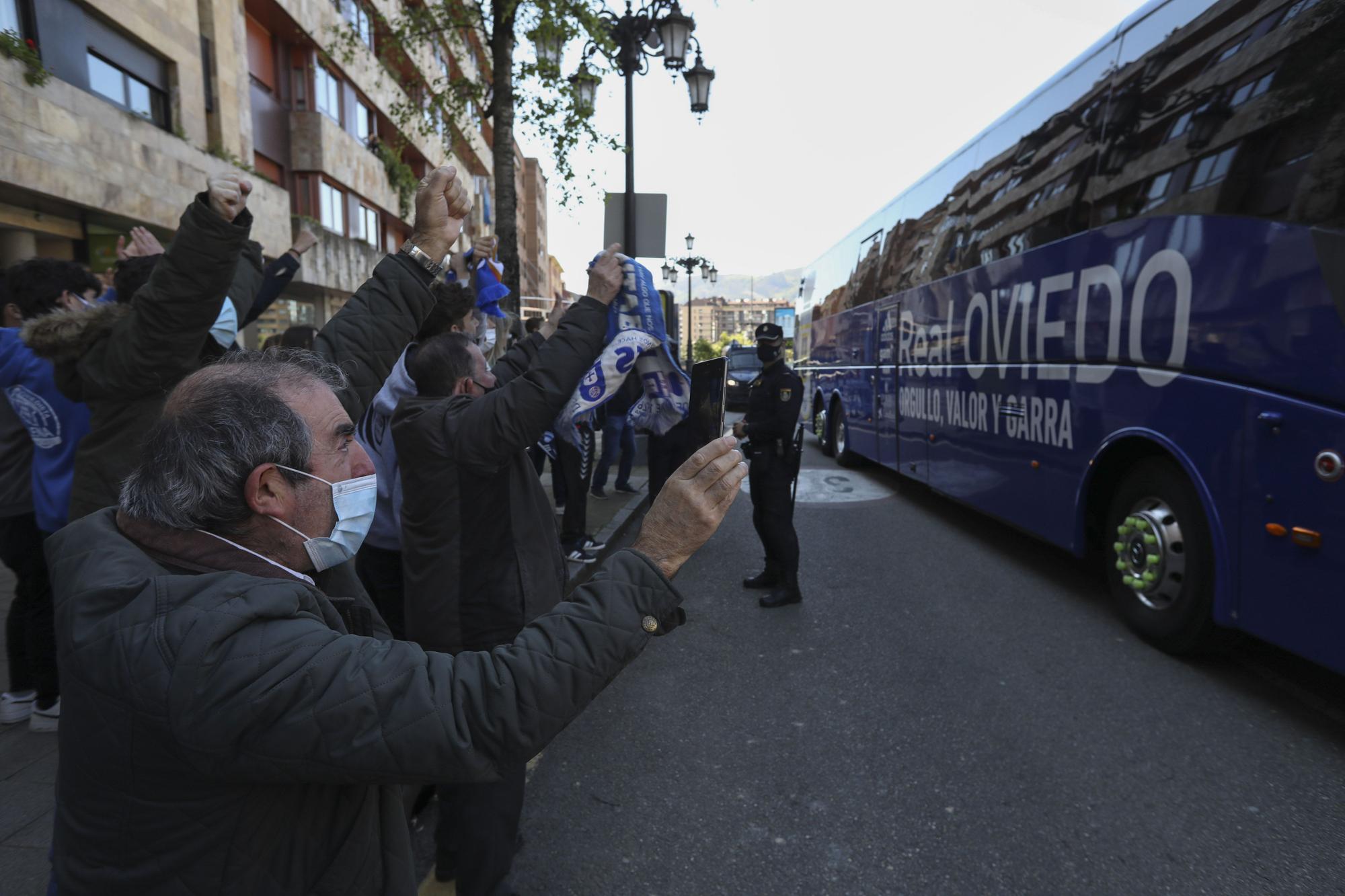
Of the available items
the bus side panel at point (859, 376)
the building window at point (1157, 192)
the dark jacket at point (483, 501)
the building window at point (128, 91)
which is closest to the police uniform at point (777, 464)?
the building window at point (1157, 192)

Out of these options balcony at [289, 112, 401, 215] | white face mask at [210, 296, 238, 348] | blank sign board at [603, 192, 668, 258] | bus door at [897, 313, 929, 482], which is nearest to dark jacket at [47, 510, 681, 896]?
white face mask at [210, 296, 238, 348]

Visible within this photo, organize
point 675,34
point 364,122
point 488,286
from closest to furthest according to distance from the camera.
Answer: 1. point 488,286
2. point 675,34
3. point 364,122

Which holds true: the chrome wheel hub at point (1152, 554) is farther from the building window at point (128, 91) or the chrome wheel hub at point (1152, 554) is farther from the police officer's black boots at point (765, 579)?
the building window at point (128, 91)

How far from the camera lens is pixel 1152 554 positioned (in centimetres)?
491

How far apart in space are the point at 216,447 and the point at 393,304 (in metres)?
1.29

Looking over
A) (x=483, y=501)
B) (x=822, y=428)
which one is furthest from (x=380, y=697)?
(x=822, y=428)

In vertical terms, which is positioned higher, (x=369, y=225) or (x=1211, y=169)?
(x=369, y=225)

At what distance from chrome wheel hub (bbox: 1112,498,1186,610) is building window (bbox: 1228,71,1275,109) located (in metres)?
2.17

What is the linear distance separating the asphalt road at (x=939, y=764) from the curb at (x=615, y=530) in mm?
1012

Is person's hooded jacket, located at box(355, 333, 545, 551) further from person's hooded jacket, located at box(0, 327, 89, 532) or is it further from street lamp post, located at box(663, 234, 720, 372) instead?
street lamp post, located at box(663, 234, 720, 372)

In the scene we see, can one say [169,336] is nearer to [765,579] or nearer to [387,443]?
[387,443]

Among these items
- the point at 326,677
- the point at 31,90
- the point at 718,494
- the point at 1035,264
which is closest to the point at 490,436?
the point at 718,494

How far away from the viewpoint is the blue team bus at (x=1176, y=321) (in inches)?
147

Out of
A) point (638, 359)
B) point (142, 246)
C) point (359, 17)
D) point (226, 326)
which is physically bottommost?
point (638, 359)
